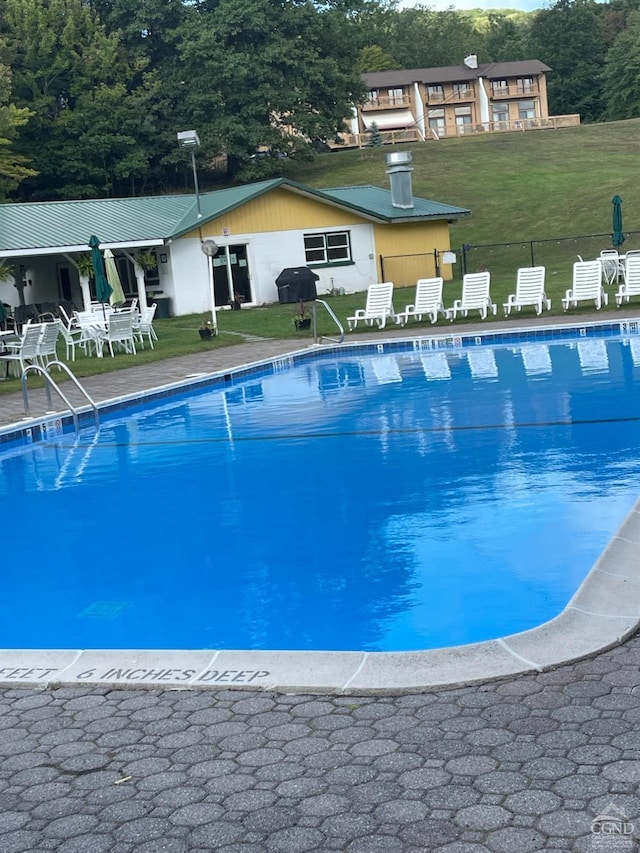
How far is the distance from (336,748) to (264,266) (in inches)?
1118

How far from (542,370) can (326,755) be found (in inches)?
475

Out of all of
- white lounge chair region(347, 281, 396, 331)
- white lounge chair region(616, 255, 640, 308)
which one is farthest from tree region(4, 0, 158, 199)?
white lounge chair region(616, 255, 640, 308)

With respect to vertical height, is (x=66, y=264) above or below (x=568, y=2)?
below

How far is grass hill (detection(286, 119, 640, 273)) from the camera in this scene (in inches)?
1547

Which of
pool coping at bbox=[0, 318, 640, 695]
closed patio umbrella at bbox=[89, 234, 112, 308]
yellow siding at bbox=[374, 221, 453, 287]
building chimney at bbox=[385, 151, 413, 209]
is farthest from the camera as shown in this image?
building chimney at bbox=[385, 151, 413, 209]

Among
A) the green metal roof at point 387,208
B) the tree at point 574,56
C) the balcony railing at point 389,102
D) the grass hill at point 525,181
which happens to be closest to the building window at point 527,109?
the tree at point 574,56

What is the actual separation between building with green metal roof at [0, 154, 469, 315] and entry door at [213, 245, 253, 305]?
0.10 feet

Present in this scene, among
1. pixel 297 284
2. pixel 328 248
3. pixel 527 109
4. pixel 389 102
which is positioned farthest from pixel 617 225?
pixel 527 109

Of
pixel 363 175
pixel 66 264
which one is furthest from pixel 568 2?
pixel 66 264

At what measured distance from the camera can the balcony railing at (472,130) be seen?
65062 millimetres

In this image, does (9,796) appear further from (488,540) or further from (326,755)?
(488,540)

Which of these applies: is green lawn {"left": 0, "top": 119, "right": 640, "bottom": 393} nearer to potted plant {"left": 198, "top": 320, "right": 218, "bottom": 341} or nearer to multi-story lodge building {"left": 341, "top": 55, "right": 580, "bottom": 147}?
Answer: potted plant {"left": 198, "top": 320, "right": 218, "bottom": 341}

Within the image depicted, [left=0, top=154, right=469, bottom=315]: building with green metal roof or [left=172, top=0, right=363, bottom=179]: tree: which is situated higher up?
[left=172, top=0, right=363, bottom=179]: tree

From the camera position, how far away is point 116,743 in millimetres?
3846
